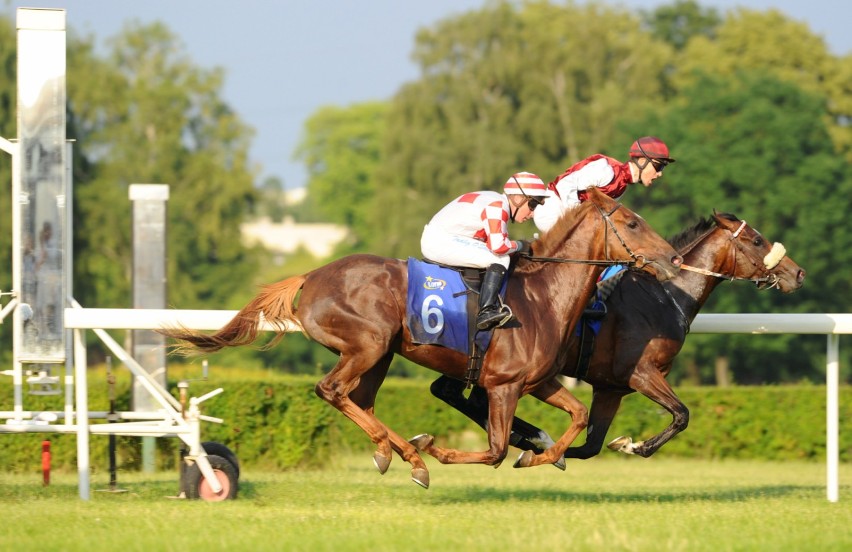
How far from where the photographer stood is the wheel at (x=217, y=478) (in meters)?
8.03

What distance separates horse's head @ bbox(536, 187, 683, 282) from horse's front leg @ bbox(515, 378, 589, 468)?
2.91 ft

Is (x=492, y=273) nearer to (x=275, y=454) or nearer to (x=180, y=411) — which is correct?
(x=180, y=411)

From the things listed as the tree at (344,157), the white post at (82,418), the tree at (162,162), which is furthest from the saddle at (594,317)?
the tree at (344,157)

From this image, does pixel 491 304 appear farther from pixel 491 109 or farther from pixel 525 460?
pixel 491 109

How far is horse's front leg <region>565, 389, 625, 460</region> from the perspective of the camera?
8.30 m

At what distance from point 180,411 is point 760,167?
26964 millimetres

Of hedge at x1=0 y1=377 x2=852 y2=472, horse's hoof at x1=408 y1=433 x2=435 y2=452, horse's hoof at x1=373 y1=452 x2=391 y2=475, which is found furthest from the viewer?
hedge at x1=0 y1=377 x2=852 y2=472

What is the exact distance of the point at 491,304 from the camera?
7.47 meters

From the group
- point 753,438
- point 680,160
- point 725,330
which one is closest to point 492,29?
point 680,160

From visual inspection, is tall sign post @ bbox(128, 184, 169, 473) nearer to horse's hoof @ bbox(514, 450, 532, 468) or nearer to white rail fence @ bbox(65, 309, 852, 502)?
white rail fence @ bbox(65, 309, 852, 502)

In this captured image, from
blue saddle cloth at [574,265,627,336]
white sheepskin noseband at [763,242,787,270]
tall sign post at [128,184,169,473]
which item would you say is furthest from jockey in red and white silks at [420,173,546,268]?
tall sign post at [128,184,169,473]

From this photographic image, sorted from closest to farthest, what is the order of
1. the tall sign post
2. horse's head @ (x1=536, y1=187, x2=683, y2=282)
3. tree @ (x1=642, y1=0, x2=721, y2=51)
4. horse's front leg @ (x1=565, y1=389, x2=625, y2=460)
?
horse's head @ (x1=536, y1=187, x2=683, y2=282) < horse's front leg @ (x1=565, y1=389, x2=625, y2=460) < the tall sign post < tree @ (x1=642, y1=0, x2=721, y2=51)

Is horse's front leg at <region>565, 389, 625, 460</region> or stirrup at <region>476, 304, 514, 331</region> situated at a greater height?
stirrup at <region>476, 304, 514, 331</region>

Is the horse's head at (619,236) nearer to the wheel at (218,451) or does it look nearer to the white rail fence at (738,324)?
the white rail fence at (738,324)
